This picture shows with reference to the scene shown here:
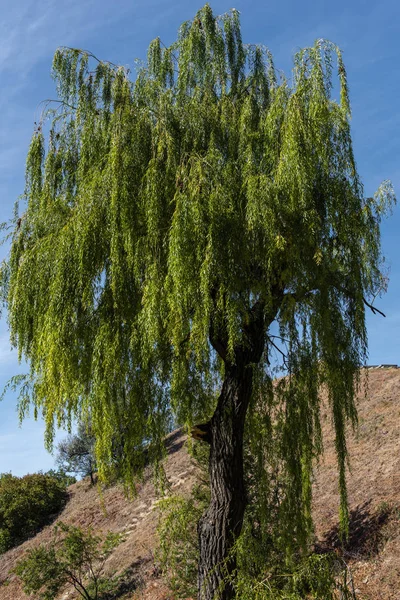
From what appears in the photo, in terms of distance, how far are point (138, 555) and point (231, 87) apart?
489 inches

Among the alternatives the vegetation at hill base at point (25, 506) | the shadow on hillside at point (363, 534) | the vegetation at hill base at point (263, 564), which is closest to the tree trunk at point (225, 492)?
the vegetation at hill base at point (263, 564)

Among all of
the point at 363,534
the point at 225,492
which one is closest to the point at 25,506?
the point at 363,534

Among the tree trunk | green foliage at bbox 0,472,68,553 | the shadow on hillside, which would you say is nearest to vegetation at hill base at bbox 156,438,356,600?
the tree trunk

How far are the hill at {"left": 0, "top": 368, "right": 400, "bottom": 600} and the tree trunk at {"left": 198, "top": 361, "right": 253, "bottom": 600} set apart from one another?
1.53 metres

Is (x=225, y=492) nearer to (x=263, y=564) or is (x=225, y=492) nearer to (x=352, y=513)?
(x=263, y=564)

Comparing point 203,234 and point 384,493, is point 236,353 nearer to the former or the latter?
point 203,234

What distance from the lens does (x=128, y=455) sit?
8.23 m

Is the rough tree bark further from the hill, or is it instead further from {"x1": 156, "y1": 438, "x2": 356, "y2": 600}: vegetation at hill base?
the hill

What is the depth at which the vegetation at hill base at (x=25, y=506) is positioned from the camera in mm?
25297

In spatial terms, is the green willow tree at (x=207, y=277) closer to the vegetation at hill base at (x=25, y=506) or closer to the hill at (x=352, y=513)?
the hill at (x=352, y=513)

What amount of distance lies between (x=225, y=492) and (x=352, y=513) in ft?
20.1

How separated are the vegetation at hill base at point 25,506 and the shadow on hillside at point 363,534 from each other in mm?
15853

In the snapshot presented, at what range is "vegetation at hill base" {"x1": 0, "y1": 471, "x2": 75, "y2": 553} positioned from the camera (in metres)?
25.3

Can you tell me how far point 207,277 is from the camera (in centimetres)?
741
